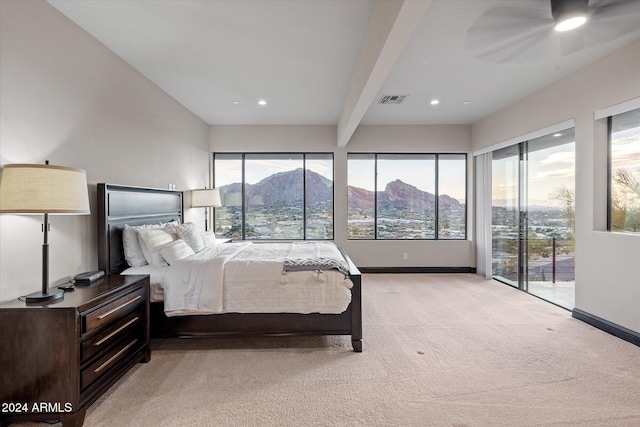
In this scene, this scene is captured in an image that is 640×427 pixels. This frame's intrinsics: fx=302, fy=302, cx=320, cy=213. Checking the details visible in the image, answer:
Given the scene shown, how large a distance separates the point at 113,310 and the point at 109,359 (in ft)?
1.07

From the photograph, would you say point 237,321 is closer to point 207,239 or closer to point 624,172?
point 207,239

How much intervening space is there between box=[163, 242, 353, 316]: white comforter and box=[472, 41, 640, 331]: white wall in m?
2.75

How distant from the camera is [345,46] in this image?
2896 mm

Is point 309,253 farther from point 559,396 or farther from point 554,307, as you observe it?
point 554,307

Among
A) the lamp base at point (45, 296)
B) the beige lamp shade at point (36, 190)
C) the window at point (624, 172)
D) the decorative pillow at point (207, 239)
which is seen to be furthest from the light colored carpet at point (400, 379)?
the decorative pillow at point (207, 239)

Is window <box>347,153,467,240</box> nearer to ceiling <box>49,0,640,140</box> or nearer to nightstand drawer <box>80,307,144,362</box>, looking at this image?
ceiling <box>49,0,640,140</box>

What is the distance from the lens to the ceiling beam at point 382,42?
1.76 metres

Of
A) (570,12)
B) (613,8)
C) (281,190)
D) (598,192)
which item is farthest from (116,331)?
(598,192)

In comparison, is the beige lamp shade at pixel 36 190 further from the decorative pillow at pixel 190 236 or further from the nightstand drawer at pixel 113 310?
the decorative pillow at pixel 190 236

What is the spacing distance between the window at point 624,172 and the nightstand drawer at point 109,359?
15.6ft

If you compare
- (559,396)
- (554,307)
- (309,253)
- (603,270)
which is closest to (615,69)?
(603,270)

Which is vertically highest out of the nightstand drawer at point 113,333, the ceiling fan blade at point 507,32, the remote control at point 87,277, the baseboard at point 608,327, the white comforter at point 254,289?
the ceiling fan blade at point 507,32

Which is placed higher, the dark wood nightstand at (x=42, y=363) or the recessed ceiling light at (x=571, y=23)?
the recessed ceiling light at (x=571, y=23)

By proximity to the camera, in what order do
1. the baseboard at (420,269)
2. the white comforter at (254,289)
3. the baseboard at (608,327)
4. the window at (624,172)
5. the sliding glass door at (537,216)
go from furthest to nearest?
the baseboard at (420,269)
the sliding glass door at (537,216)
the window at (624,172)
the baseboard at (608,327)
the white comforter at (254,289)
